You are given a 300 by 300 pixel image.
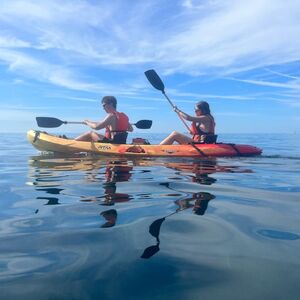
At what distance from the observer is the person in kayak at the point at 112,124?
11336mm

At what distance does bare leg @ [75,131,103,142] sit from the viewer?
12248 mm

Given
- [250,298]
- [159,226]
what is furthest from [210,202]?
[250,298]

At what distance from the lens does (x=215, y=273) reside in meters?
2.32

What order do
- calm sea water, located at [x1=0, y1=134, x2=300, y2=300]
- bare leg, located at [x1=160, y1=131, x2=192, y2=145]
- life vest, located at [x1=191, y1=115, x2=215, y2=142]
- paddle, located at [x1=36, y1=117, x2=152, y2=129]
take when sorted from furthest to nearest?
paddle, located at [x1=36, y1=117, x2=152, y2=129] → bare leg, located at [x1=160, y1=131, x2=192, y2=145] → life vest, located at [x1=191, y1=115, x2=215, y2=142] → calm sea water, located at [x1=0, y1=134, x2=300, y2=300]

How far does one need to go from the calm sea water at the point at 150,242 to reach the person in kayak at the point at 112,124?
604cm

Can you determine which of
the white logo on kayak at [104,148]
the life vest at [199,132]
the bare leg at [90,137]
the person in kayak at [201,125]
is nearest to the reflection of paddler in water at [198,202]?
the person in kayak at [201,125]

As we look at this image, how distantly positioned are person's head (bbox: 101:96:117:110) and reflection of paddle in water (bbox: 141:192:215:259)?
23.3 feet

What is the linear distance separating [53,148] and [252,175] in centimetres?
800

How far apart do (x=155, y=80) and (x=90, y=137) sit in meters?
3.51

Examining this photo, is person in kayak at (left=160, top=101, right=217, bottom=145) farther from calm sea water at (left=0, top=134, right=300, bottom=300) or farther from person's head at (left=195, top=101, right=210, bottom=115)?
calm sea water at (left=0, top=134, right=300, bottom=300)

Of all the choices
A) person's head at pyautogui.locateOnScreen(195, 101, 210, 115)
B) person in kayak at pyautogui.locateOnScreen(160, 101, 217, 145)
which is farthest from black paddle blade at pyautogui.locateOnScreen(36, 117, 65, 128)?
person's head at pyautogui.locateOnScreen(195, 101, 210, 115)

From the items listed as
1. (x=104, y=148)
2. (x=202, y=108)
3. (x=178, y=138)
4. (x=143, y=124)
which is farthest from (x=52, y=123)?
(x=202, y=108)

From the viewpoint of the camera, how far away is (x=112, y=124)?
11.5 meters

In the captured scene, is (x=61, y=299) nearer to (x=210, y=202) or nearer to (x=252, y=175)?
(x=210, y=202)
